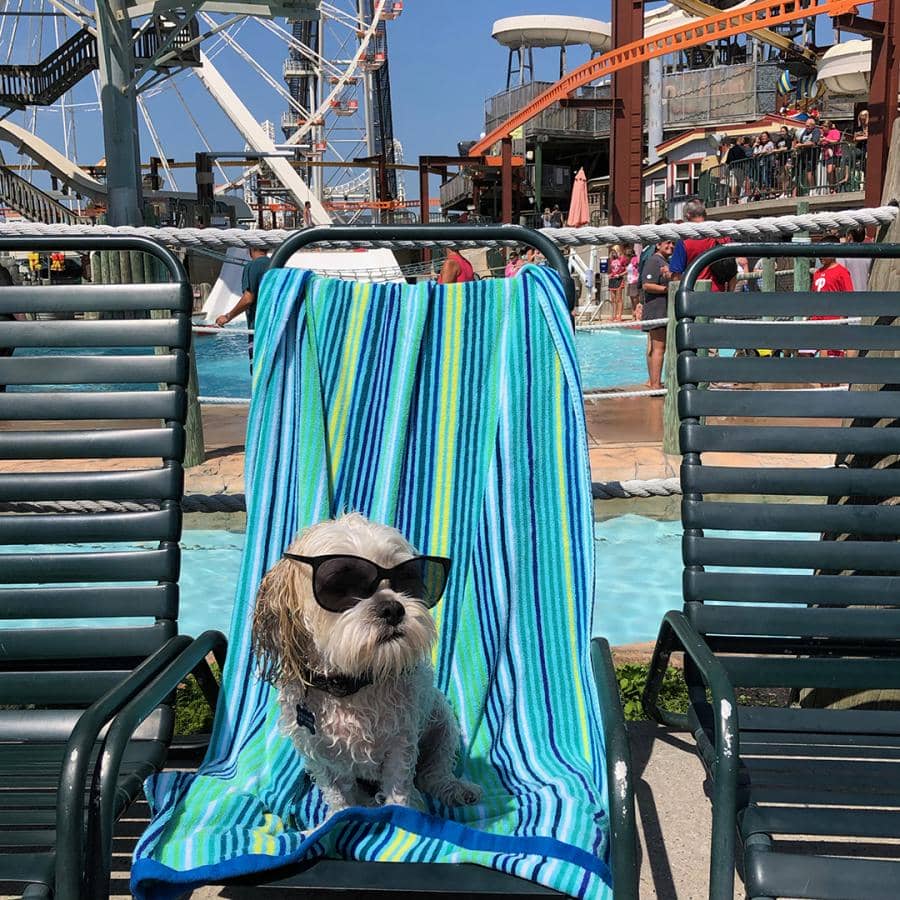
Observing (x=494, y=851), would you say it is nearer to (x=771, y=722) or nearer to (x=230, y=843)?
(x=230, y=843)

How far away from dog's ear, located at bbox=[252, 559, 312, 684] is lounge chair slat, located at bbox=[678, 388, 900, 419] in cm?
124

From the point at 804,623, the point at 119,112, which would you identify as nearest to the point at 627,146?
the point at 119,112

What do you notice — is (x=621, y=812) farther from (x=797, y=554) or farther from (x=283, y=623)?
(x=797, y=554)

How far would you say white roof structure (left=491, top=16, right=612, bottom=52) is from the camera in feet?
140

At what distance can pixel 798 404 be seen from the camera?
8.03ft

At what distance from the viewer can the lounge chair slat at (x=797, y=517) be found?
2.39 meters

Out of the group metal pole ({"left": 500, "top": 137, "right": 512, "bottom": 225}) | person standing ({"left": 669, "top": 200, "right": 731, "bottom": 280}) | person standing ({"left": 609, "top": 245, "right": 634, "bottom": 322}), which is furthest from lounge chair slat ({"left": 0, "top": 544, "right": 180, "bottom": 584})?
metal pole ({"left": 500, "top": 137, "right": 512, "bottom": 225})

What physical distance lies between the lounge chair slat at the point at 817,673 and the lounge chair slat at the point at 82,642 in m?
1.42

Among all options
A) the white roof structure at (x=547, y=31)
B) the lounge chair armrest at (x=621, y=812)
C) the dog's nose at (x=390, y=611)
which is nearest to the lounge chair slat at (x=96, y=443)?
the dog's nose at (x=390, y=611)

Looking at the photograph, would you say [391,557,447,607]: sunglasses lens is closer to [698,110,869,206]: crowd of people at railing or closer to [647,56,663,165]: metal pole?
[698,110,869,206]: crowd of people at railing

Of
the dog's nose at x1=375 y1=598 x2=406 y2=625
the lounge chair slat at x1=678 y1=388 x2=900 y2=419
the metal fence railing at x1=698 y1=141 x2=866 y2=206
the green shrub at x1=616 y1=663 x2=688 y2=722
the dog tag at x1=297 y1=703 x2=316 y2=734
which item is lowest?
the green shrub at x1=616 y1=663 x2=688 y2=722

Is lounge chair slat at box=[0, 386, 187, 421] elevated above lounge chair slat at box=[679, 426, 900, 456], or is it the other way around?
lounge chair slat at box=[0, 386, 187, 421]

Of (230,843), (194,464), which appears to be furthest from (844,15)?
(230,843)

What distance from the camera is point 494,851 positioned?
1.76 meters
